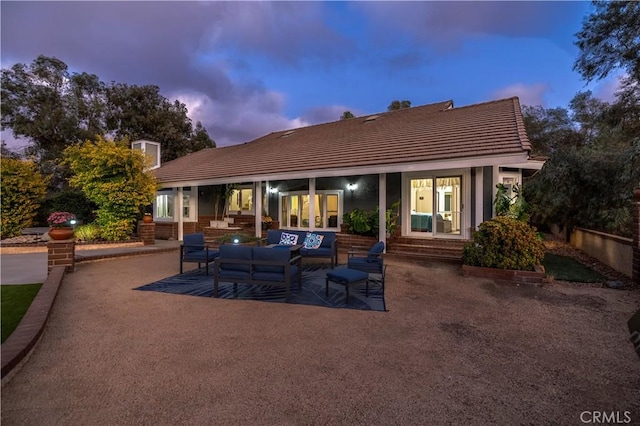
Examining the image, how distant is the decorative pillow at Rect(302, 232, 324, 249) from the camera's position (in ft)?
27.7

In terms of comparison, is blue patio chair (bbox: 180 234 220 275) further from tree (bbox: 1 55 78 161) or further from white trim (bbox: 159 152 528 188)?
tree (bbox: 1 55 78 161)

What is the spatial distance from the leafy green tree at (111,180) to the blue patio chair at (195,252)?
243 inches

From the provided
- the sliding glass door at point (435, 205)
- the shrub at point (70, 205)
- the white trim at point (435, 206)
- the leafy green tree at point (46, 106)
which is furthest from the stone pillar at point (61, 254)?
the leafy green tree at point (46, 106)

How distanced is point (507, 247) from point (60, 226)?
1089 cm

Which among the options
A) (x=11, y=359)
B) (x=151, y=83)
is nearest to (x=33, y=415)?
(x=11, y=359)

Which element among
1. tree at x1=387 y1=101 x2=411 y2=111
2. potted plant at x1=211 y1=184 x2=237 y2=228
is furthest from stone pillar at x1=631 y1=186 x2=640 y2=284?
tree at x1=387 y1=101 x2=411 y2=111

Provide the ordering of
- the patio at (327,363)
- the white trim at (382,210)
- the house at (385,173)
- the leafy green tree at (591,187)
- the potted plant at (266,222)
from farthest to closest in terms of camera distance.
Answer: the potted plant at (266,222), the white trim at (382,210), the leafy green tree at (591,187), the house at (385,173), the patio at (327,363)

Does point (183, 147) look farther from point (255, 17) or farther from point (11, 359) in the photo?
point (11, 359)

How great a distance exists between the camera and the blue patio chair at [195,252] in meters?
7.29

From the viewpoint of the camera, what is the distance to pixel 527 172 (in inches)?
530

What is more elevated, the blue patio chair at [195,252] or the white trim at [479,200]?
the white trim at [479,200]

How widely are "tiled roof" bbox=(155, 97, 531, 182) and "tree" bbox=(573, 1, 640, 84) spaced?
256 centimetres

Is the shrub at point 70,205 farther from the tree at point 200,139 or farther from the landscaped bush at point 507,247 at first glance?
the landscaped bush at point 507,247

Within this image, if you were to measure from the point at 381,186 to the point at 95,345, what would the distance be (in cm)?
837
